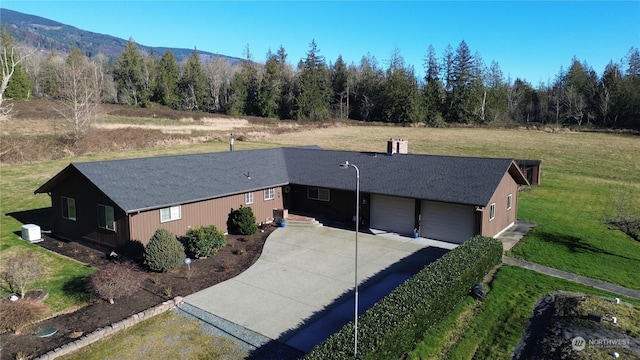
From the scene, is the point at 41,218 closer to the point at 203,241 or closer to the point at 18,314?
the point at 203,241

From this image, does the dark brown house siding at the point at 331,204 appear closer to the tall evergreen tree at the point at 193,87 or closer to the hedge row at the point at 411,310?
the hedge row at the point at 411,310

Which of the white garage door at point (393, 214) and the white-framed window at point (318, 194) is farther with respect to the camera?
the white-framed window at point (318, 194)

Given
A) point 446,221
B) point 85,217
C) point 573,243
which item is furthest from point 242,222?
point 573,243

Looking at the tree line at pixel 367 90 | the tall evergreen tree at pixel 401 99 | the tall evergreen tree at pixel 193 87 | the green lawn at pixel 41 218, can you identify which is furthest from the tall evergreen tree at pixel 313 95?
the green lawn at pixel 41 218

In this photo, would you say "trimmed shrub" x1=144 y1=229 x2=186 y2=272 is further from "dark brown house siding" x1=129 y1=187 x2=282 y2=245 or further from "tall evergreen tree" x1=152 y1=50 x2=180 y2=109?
"tall evergreen tree" x1=152 y1=50 x2=180 y2=109

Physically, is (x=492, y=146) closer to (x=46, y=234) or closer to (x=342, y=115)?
(x=342, y=115)

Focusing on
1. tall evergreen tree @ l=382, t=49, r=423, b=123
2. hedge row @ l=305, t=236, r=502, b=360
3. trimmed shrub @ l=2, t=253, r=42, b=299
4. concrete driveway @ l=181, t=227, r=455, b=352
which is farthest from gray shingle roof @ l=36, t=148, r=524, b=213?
tall evergreen tree @ l=382, t=49, r=423, b=123

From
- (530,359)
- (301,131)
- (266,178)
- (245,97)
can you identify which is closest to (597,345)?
(530,359)
